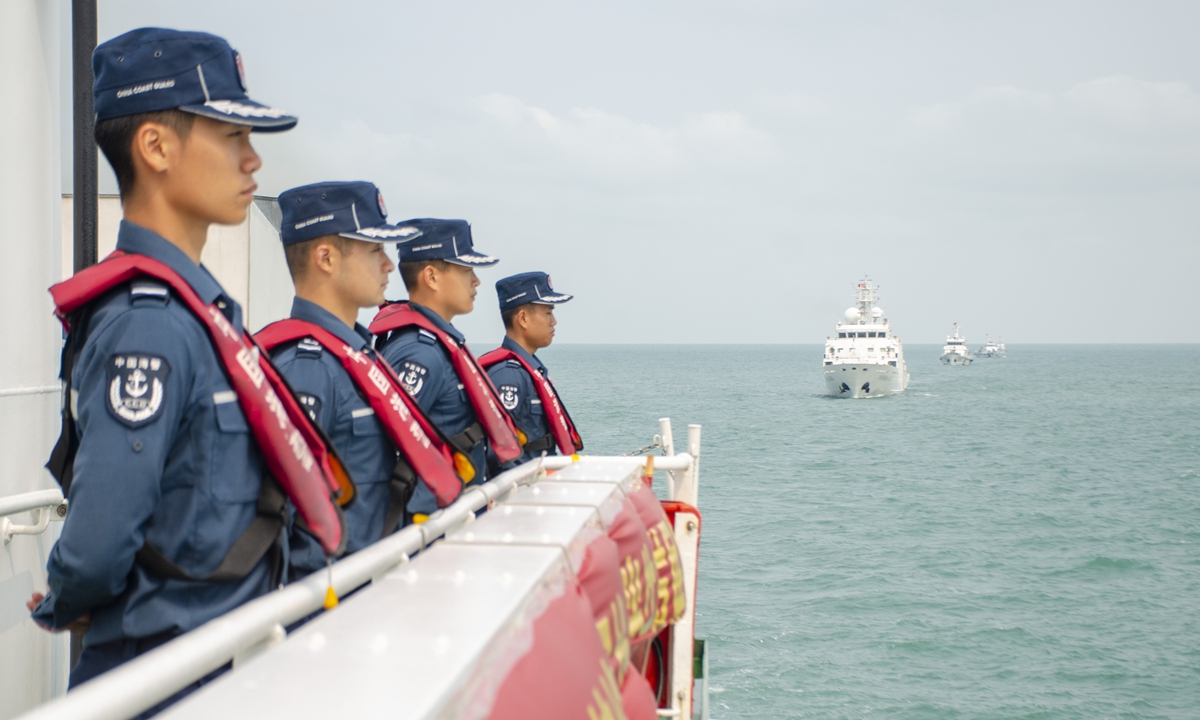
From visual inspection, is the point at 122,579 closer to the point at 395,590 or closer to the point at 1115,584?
the point at 395,590

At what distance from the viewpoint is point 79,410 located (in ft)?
5.22

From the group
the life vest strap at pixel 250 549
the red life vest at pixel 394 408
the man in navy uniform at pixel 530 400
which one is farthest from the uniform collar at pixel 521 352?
the life vest strap at pixel 250 549

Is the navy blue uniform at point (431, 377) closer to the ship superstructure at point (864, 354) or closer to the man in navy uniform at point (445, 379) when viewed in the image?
the man in navy uniform at point (445, 379)

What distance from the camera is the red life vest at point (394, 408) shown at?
245 cm

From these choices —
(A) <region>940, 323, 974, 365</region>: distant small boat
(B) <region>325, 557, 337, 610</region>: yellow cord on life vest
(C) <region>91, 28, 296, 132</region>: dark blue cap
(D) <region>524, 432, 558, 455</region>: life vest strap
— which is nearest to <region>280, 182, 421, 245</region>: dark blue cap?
(C) <region>91, 28, 296, 132</region>: dark blue cap

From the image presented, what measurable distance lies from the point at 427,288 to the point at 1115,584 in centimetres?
1815

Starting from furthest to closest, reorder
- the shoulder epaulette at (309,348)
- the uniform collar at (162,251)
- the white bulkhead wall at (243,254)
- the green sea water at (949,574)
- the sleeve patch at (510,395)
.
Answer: the green sea water at (949,574) < the white bulkhead wall at (243,254) < the sleeve patch at (510,395) < the shoulder epaulette at (309,348) < the uniform collar at (162,251)

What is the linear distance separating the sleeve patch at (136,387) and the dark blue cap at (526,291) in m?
4.09

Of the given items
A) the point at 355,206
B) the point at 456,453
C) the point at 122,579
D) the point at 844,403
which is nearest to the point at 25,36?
the point at 355,206

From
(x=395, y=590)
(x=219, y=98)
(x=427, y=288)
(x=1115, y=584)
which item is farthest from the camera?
(x=1115, y=584)

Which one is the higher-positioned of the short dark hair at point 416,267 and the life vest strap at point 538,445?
the short dark hair at point 416,267

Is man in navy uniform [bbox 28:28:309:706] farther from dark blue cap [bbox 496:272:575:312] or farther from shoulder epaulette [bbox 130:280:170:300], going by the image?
dark blue cap [bbox 496:272:575:312]

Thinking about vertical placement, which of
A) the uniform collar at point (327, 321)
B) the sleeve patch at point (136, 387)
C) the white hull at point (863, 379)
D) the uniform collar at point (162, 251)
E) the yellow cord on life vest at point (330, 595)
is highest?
the uniform collar at point (162, 251)

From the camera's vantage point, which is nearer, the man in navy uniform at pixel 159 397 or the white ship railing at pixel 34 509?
the man in navy uniform at pixel 159 397
